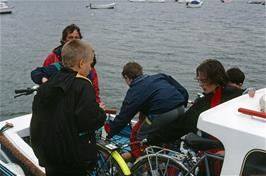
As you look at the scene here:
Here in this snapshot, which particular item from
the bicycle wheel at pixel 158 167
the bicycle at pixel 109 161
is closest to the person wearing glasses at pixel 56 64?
the bicycle at pixel 109 161

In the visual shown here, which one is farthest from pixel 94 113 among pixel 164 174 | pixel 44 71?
pixel 44 71

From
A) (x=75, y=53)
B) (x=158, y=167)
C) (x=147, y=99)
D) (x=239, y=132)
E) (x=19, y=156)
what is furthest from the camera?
(x=19, y=156)

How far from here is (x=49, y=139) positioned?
2.96 m

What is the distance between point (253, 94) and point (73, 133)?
1.38 m

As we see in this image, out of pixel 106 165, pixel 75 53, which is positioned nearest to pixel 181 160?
pixel 106 165

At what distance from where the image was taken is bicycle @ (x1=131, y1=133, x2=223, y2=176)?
306 centimetres

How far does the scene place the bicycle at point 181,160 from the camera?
3.06m

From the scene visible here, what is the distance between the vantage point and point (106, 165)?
369 centimetres

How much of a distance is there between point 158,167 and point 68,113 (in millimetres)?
922

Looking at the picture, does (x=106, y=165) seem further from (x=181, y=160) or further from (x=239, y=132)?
(x=239, y=132)

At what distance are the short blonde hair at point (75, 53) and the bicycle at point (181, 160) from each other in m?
1.01

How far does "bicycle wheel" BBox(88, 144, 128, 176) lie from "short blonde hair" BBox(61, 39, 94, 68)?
1035 mm

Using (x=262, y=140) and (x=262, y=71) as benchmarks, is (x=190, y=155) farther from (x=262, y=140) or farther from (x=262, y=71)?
(x=262, y=71)

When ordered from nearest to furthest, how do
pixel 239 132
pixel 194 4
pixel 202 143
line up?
pixel 239 132, pixel 202 143, pixel 194 4
